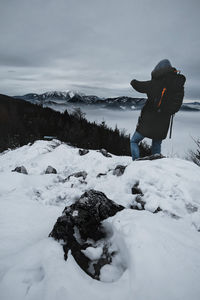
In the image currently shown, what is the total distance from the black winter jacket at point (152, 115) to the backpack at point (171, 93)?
49 millimetres

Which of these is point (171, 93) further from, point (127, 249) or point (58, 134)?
point (58, 134)

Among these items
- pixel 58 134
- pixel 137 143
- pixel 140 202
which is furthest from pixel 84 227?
pixel 58 134

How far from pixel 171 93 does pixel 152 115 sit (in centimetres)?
47

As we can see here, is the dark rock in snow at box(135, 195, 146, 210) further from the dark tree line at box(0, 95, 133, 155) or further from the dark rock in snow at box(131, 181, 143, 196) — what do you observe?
the dark tree line at box(0, 95, 133, 155)

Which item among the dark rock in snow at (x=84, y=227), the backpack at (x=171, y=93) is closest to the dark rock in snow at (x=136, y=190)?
the dark rock in snow at (x=84, y=227)

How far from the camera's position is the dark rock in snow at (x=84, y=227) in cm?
109

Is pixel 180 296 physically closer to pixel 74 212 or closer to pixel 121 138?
pixel 74 212

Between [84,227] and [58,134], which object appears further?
[58,134]

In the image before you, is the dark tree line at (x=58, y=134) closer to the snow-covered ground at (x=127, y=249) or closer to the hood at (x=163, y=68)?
the hood at (x=163, y=68)

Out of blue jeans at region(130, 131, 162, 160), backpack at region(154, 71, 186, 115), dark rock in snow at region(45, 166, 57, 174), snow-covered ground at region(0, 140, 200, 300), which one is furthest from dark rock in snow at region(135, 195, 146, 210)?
dark rock in snow at region(45, 166, 57, 174)

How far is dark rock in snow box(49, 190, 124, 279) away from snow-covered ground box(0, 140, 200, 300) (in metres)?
0.07

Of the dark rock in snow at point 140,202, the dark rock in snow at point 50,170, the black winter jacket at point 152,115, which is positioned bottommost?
the dark rock in snow at point 50,170

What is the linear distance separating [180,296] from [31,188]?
2433mm

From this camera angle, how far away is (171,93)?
2.61m
